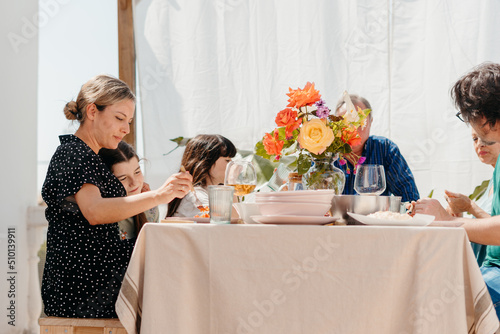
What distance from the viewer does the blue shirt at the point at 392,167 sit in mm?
2338

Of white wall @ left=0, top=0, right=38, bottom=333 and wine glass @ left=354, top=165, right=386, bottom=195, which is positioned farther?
white wall @ left=0, top=0, right=38, bottom=333

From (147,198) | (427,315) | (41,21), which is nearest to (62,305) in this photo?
(147,198)

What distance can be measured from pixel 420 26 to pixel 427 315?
2.15 m

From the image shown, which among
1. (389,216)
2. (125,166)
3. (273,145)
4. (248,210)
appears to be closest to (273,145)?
(273,145)

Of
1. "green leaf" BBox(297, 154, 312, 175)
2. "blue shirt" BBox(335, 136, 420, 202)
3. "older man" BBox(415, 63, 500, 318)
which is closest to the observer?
"green leaf" BBox(297, 154, 312, 175)

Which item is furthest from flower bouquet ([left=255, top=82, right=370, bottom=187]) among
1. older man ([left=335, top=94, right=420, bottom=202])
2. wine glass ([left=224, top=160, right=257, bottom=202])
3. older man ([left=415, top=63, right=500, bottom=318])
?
older man ([left=335, top=94, right=420, bottom=202])

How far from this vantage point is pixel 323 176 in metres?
1.38

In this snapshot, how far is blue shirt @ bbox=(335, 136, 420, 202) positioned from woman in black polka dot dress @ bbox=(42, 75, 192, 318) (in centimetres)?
117

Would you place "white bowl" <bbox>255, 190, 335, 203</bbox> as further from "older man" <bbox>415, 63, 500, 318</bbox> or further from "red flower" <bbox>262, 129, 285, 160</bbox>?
"older man" <bbox>415, 63, 500, 318</bbox>

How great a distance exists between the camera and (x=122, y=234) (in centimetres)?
182

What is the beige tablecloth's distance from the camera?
107 centimetres

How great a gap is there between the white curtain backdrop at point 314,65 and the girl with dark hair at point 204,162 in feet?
0.98

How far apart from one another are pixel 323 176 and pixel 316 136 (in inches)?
5.2

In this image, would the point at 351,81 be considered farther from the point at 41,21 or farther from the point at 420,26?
the point at 41,21
